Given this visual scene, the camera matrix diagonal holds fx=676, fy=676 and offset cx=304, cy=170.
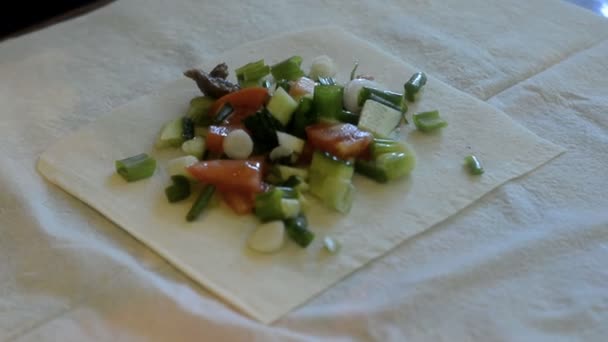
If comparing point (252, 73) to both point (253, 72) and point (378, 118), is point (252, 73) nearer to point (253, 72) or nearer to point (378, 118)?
point (253, 72)

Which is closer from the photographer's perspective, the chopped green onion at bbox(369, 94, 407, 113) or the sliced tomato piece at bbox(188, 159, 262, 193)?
the sliced tomato piece at bbox(188, 159, 262, 193)

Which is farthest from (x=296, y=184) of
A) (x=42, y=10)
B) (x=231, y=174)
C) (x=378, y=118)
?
(x=42, y=10)

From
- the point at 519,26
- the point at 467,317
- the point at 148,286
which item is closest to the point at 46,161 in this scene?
the point at 148,286

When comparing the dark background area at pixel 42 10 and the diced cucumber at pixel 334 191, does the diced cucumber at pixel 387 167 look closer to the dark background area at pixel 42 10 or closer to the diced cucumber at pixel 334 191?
the diced cucumber at pixel 334 191

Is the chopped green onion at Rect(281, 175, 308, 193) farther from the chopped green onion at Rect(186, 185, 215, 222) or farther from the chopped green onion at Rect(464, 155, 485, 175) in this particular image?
the chopped green onion at Rect(464, 155, 485, 175)

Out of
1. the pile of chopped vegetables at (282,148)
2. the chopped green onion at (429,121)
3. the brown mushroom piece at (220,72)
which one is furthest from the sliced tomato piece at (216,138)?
the chopped green onion at (429,121)

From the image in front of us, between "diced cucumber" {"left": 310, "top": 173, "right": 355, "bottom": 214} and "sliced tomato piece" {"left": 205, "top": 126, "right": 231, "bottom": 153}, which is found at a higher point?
"sliced tomato piece" {"left": 205, "top": 126, "right": 231, "bottom": 153}

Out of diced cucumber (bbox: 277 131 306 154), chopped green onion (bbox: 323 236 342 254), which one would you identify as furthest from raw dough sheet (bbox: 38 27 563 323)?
diced cucumber (bbox: 277 131 306 154)
